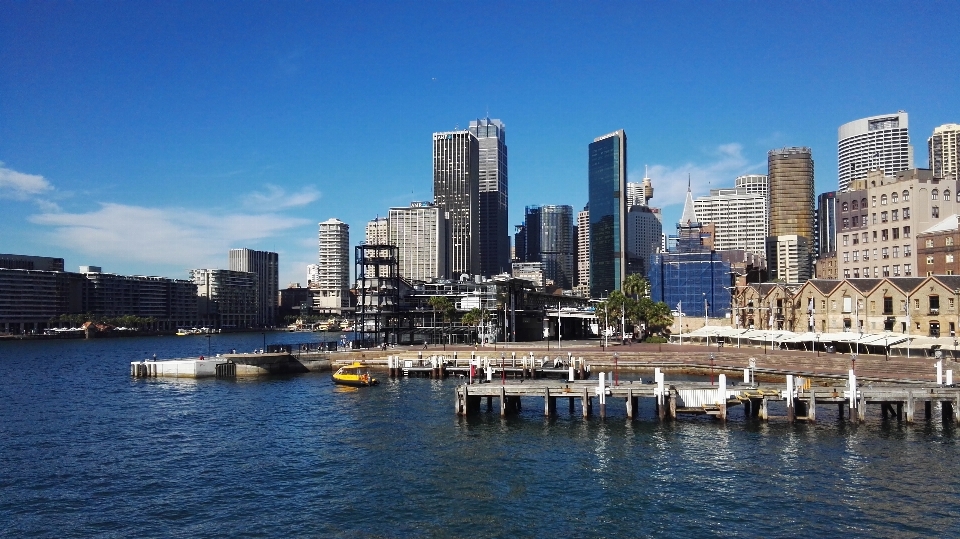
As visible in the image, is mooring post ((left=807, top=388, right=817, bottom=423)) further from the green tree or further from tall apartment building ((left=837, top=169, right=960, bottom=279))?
the green tree

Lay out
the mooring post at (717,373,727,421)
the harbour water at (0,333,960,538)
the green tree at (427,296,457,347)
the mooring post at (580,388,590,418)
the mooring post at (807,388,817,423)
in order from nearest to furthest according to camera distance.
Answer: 1. the harbour water at (0,333,960,538)
2. the mooring post at (807,388,817,423)
3. the mooring post at (717,373,727,421)
4. the mooring post at (580,388,590,418)
5. the green tree at (427,296,457,347)

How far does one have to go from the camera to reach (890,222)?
134 metres

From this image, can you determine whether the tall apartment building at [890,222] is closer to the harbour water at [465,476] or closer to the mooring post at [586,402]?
the harbour water at [465,476]

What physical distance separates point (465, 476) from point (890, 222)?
386 ft

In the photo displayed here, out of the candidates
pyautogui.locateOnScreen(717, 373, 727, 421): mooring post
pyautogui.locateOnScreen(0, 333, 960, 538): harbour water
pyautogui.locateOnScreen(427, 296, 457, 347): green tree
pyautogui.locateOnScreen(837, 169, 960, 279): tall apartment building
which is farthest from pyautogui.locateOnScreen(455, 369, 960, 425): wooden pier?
pyautogui.locateOnScreen(427, 296, 457, 347): green tree

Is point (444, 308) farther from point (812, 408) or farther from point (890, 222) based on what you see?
point (812, 408)

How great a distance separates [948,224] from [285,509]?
125 m

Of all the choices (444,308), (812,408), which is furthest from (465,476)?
(444,308)

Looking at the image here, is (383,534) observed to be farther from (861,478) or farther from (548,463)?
(861,478)

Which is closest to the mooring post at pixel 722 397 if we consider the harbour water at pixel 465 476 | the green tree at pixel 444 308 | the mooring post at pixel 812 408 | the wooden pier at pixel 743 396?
the wooden pier at pixel 743 396

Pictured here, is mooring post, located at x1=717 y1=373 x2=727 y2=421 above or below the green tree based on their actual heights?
below

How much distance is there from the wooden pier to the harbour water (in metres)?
1.42

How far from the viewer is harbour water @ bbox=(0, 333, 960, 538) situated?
128 feet

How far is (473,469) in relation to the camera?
5006cm
